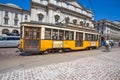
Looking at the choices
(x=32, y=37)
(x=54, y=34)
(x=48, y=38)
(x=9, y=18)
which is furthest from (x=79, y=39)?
(x=9, y=18)

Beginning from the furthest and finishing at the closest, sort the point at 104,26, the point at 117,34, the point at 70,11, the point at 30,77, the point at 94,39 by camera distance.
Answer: the point at 117,34 < the point at 104,26 < the point at 70,11 < the point at 94,39 < the point at 30,77

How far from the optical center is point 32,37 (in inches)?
441

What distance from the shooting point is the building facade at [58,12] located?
31997 mm

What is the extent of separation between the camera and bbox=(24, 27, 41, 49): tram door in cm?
1099

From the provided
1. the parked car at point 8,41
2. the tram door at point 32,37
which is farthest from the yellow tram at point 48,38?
the parked car at point 8,41

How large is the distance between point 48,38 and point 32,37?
1.66 metres

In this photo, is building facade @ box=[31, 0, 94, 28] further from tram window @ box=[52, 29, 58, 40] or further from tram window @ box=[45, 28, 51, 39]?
tram window @ box=[45, 28, 51, 39]

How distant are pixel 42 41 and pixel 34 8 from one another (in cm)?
2205

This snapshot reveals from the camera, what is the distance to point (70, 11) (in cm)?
3772

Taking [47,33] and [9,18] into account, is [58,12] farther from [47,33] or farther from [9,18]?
[47,33]

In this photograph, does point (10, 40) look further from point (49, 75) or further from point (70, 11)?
point (70, 11)

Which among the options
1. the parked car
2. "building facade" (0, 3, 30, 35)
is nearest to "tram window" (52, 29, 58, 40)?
the parked car

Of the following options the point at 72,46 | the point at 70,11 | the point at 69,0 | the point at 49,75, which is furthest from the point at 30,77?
the point at 69,0

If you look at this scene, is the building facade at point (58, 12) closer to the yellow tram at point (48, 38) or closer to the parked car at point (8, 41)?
the parked car at point (8, 41)
